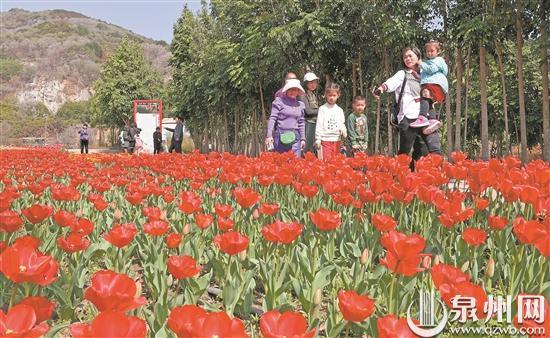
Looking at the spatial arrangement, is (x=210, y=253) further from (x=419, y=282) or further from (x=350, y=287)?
(x=419, y=282)

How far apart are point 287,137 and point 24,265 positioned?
6187mm

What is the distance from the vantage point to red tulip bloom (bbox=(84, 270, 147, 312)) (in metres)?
1.42

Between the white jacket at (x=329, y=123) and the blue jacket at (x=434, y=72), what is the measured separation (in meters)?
1.30

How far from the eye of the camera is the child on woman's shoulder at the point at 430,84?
260 inches

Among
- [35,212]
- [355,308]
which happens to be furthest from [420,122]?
[355,308]

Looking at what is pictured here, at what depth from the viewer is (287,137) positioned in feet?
25.6

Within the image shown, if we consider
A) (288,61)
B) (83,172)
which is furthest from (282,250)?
(288,61)

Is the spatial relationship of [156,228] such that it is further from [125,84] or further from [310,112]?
[125,84]

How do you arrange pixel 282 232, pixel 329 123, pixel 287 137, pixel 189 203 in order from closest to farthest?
pixel 282 232 → pixel 189 203 → pixel 329 123 → pixel 287 137

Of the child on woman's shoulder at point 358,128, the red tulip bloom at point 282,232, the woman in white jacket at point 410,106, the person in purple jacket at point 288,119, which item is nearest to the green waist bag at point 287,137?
the person in purple jacket at point 288,119

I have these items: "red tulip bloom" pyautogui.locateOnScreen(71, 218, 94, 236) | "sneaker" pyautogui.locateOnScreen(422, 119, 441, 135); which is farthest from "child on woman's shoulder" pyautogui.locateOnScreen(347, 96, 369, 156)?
"red tulip bloom" pyautogui.locateOnScreen(71, 218, 94, 236)

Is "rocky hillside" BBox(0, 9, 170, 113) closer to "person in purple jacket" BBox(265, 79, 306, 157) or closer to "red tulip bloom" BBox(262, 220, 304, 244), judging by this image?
"person in purple jacket" BBox(265, 79, 306, 157)

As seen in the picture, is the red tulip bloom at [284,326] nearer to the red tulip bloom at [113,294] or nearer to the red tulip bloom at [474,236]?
the red tulip bloom at [113,294]

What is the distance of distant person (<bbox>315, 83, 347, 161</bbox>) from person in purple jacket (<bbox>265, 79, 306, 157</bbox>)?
1.33ft
